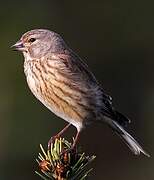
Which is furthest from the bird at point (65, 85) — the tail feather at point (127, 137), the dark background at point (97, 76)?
the dark background at point (97, 76)

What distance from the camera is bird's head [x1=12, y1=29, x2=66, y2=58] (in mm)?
7949

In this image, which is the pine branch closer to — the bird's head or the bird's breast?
the bird's breast

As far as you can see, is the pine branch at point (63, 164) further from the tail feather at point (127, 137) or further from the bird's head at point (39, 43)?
the bird's head at point (39, 43)

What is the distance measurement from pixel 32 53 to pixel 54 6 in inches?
186

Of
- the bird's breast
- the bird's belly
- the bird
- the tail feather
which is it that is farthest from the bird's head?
the tail feather

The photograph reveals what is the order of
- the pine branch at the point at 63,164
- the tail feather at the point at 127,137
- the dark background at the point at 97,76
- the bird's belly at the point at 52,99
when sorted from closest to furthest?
the pine branch at the point at 63,164, the bird's belly at the point at 52,99, the tail feather at the point at 127,137, the dark background at the point at 97,76

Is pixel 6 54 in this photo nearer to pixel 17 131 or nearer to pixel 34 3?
pixel 17 131

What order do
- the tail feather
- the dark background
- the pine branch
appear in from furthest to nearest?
the dark background
the tail feather
the pine branch

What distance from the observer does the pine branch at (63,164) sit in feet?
19.6

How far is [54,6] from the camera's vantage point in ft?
41.5

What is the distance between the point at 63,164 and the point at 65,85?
5.94ft

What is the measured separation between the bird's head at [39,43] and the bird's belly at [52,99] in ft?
0.90

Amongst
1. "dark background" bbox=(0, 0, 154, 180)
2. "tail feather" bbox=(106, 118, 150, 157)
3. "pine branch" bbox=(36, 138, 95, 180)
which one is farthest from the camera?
"dark background" bbox=(0, 0, 154, 180)

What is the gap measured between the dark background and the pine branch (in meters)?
3.56
